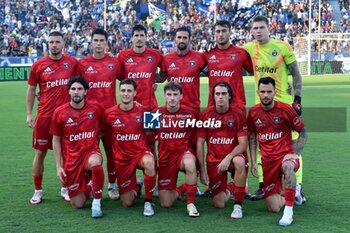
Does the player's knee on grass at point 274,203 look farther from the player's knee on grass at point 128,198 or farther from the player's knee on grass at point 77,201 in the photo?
the player's knee on grass at point 77,201

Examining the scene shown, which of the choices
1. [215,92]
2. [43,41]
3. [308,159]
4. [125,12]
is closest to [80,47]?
[43,41]

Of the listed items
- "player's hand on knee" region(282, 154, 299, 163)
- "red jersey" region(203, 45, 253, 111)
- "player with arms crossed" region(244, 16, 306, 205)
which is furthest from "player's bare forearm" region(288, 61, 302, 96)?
"player's hand on knee" region(282, 154, 299, 163)

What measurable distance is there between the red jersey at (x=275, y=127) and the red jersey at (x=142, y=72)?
139 centimetres

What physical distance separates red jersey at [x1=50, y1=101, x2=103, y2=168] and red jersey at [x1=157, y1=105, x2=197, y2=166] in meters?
0.74

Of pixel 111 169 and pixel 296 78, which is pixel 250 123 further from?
pixel 111 169

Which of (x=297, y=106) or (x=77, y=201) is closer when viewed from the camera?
(x=77, y=201)

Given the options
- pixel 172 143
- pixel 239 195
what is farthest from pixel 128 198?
pixel 239 195

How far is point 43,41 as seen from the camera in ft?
105

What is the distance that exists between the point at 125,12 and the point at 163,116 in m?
31.1

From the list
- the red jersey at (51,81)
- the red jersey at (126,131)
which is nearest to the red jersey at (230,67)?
the red jersey at (126,131)

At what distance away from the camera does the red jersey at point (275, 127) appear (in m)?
5.91

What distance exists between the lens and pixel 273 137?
5.99m

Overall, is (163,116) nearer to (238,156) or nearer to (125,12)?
(238,156)

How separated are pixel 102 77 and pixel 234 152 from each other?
5.98ft
